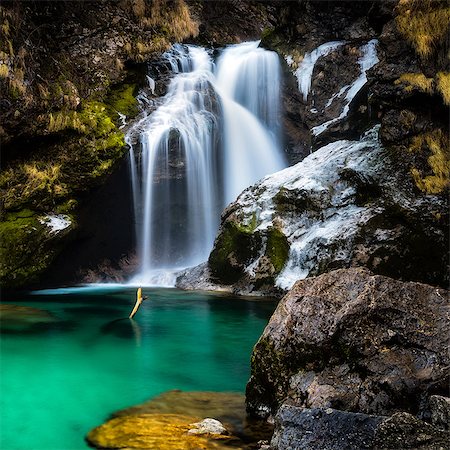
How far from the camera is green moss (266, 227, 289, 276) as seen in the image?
10.0 meters

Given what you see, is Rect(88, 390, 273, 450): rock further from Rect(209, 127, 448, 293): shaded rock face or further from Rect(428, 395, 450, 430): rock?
Rect(209, 127, 448, 293): shaded rock face

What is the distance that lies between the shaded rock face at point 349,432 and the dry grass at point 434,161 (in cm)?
718

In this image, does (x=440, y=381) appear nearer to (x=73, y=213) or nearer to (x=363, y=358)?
(x=363, y=358)

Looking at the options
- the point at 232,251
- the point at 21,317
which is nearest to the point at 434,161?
the point at 232,251

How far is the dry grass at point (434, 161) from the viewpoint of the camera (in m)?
8.80

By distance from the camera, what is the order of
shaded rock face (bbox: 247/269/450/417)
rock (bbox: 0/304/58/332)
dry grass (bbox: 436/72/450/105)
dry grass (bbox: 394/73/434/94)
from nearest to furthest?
shaded rock face (bbox: 247/269/450/417)
rock (bbox: 0/304/58/332)
dry grass (bbox: 436/72/450/105)
dry grass (bbox: 394/73/434/94)

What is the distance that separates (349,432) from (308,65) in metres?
14.9

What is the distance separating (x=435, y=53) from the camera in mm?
8930

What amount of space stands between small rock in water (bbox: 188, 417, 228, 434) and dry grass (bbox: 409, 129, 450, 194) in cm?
693

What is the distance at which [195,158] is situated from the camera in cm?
1407

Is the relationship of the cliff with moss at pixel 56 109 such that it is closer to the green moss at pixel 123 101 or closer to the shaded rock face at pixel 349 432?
the green moss at pixel 123 101

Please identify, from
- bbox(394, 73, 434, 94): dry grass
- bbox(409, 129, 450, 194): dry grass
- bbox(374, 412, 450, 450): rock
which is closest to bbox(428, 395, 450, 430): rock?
bbox(374, 412, 450, 450): rock

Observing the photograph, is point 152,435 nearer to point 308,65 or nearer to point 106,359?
point 106,359

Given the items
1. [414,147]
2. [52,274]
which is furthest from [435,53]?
[52,274]
